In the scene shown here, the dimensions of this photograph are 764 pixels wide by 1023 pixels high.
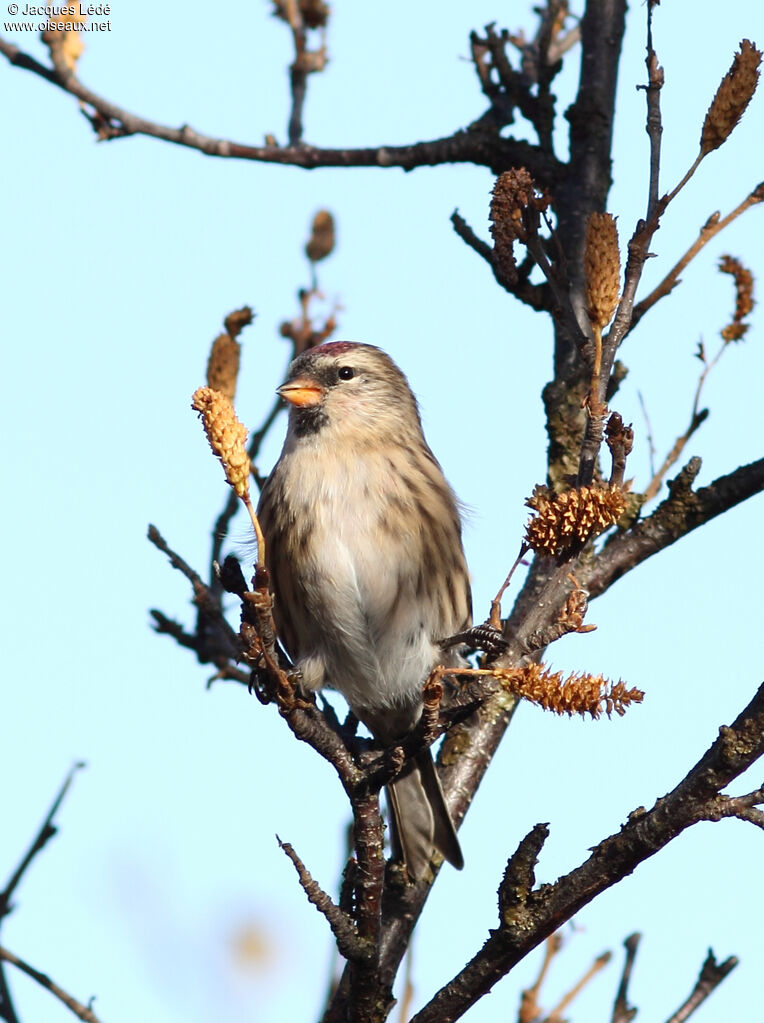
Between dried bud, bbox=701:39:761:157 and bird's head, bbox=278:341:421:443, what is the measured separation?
210 cm

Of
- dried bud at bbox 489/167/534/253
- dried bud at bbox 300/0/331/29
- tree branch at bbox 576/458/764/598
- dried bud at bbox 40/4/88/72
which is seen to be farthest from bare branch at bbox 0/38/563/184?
dried bud at bbox 489/167/534/253

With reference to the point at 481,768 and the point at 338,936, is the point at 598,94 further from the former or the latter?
the point at 338,936

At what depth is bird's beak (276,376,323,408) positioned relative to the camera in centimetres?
447

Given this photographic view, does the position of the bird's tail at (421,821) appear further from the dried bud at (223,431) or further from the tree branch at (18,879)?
the dried bud at (223,431)

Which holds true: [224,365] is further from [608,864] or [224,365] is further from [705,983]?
[705,983]

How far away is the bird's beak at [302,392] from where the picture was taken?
176 inches

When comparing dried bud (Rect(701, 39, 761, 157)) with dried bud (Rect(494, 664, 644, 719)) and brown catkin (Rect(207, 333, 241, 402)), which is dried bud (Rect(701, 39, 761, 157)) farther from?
brown catkin (Rect(207, 333, 241, 402))

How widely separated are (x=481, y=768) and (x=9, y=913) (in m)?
1.66

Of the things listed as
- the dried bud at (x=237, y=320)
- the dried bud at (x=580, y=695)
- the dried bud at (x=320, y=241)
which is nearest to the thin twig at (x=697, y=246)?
the dried bud at (x=580, y=695)

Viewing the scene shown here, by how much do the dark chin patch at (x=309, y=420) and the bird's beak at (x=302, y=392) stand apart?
0.03 metres

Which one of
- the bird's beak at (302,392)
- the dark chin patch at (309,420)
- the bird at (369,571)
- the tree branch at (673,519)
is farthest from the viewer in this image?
the dark chin patch at (309,420)

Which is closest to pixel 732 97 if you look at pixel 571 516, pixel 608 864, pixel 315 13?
pixel 571 516

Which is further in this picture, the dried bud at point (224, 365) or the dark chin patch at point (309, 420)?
the dark chin patch at point (309, 420)

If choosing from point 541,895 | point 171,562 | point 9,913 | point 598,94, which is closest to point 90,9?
point 598,94
